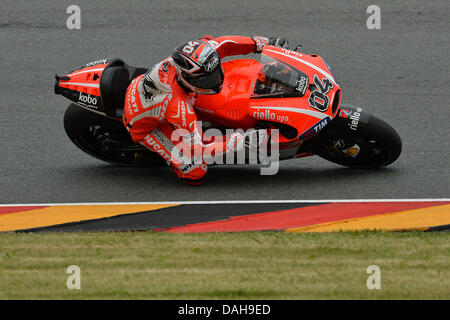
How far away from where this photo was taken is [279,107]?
24.8ft

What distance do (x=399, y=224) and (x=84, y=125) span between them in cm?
303

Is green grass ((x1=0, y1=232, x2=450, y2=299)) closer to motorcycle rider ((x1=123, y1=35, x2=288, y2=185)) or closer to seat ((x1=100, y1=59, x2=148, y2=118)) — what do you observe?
motorcycle rider ((x1=123, y1=35, x2=288, y2=185))

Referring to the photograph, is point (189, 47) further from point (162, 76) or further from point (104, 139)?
point (104, 139)

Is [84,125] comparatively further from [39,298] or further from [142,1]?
[142,1]

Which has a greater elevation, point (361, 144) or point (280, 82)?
Answer: point (280, 82)

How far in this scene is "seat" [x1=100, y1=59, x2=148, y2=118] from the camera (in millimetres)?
7871

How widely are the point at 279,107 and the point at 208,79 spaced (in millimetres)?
640

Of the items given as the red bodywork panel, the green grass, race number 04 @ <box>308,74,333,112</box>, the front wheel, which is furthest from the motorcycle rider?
the green grass

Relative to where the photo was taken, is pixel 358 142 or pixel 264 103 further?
pixel 358 142

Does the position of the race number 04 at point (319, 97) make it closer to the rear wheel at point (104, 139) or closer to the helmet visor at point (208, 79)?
the helmet visor at point (208, 79)

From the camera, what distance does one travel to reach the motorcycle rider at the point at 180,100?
744 centimetres

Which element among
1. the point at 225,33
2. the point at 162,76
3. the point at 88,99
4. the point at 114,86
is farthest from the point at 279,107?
the point at 225,33
